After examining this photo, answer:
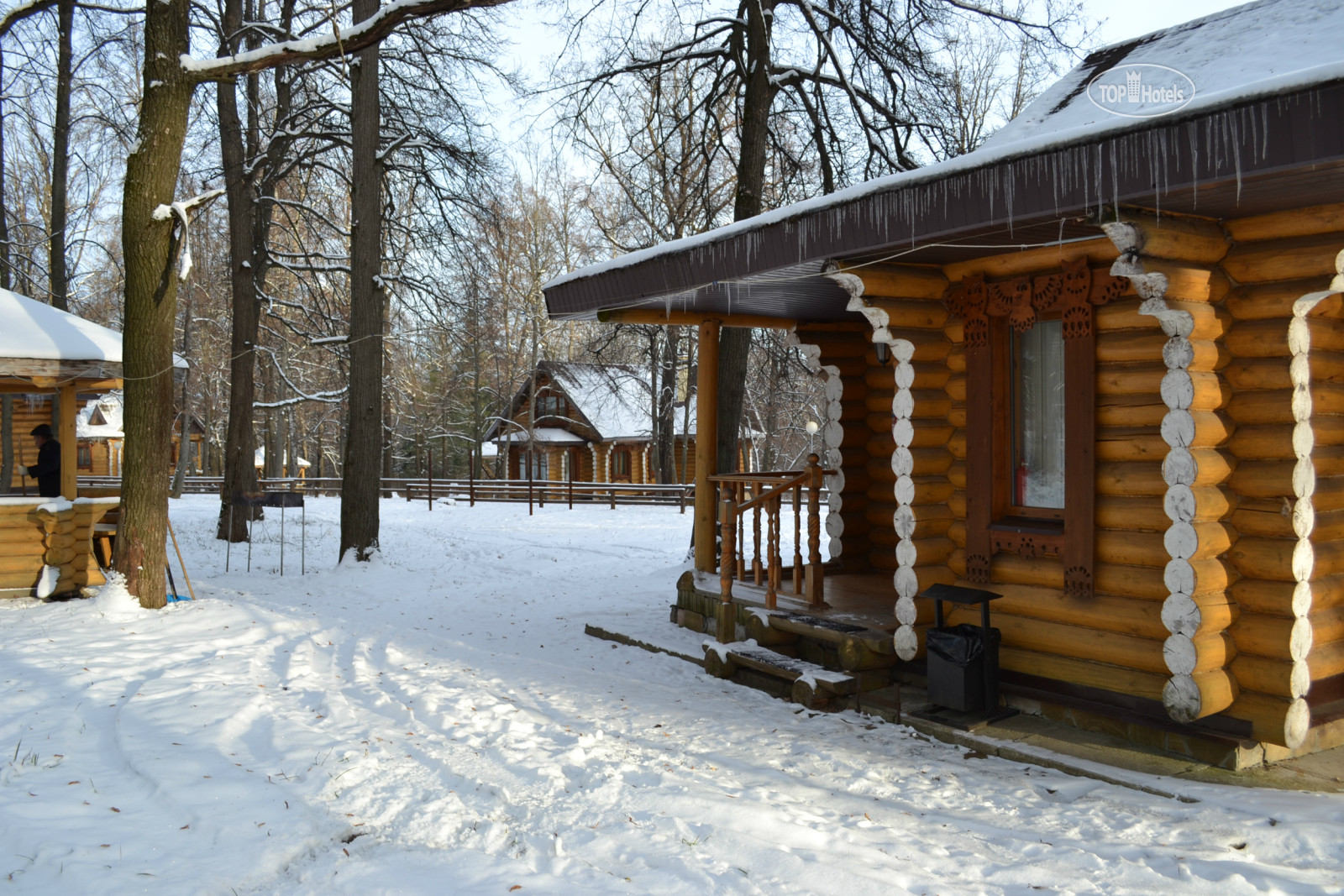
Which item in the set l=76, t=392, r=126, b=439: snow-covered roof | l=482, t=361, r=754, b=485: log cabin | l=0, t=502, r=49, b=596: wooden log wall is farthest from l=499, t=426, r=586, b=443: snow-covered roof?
l=0, t=502, r=49, b=596: wooden log wall

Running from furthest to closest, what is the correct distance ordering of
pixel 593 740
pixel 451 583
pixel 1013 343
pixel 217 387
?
pixel 217 387 < pixel 451 583 < pixel 1013 343 < pixel 593 740

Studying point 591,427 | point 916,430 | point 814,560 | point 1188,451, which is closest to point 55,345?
point 814,560

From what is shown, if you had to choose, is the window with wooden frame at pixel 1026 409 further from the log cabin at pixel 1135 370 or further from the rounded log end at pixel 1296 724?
the rounded log end at pixel 1296 724

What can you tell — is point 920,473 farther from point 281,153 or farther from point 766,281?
point 281,153

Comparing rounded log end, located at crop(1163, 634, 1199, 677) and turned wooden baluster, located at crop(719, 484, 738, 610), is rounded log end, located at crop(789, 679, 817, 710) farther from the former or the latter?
rounded log end, located at crop(1163, 634, 1199, 677)

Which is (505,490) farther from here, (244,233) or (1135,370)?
(1135,370)

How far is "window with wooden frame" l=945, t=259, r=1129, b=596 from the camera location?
18.8ft

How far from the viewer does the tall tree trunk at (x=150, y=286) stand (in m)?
8.51

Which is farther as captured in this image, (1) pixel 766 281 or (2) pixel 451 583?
(2) pixel 451 583

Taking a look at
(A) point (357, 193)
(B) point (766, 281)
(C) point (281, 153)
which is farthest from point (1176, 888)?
(C) point (281, 153)

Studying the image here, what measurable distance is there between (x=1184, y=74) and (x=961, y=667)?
12.6 ft

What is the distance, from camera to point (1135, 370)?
550 cm

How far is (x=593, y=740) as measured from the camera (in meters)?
5.41

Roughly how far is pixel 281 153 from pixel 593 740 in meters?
14.0
